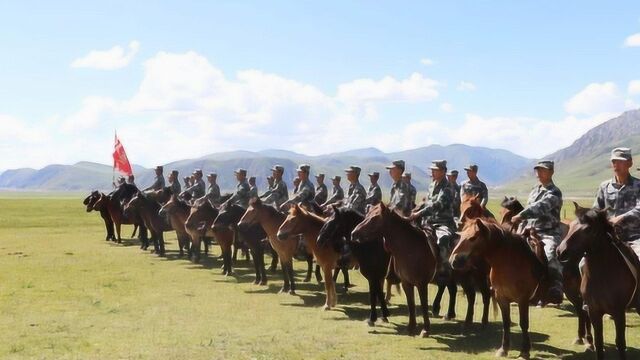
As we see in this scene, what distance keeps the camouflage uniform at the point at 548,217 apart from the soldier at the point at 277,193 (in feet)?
41.1

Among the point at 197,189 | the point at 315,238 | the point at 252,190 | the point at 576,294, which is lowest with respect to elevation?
the point at 576,294

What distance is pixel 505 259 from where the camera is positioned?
966 centimetres

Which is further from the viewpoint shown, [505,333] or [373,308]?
[373,308]

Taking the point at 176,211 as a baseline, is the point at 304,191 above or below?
above

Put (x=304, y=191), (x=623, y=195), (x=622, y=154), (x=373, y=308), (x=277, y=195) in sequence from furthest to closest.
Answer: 1. (x=277, y=195)
2. (x=304, y=191)
3. (x=373, y=308)
4. (x=623, y=195)
5. (x=622, y=154)

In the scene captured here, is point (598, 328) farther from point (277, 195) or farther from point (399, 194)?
point (277, 195)

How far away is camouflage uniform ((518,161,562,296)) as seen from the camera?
35.1 feet

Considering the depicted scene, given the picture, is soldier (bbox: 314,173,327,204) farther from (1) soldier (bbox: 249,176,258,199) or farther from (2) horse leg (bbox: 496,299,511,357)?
(2) horse leg (bbox: 496,299,511,357)

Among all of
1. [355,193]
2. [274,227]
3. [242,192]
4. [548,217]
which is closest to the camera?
[548,217]

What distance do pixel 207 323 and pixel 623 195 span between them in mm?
8960

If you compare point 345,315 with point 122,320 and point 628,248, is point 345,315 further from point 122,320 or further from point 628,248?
point 628,248

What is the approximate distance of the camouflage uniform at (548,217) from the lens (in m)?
10.7

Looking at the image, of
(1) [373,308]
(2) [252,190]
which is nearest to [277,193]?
(2) [252,190]

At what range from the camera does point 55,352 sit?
10.4 metres
